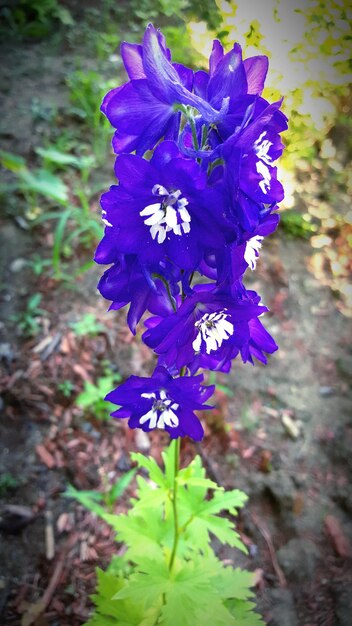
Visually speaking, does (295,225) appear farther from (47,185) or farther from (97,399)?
(97,399)

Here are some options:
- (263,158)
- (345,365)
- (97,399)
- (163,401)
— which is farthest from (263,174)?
(345,365)

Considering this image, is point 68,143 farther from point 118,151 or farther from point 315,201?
point 118,151

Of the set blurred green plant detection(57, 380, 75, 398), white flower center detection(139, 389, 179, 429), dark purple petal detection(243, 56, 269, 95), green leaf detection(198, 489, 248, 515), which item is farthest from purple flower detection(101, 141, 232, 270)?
blurred green plant detection(57, 380, 75, 398)

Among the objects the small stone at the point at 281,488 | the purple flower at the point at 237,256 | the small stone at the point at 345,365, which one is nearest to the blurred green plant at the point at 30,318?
the small stone at the point at 281,488

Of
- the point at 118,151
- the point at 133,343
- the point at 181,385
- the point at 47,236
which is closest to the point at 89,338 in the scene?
the point at 133,343

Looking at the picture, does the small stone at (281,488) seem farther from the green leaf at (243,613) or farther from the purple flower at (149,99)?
the purple flower at (149,99)
